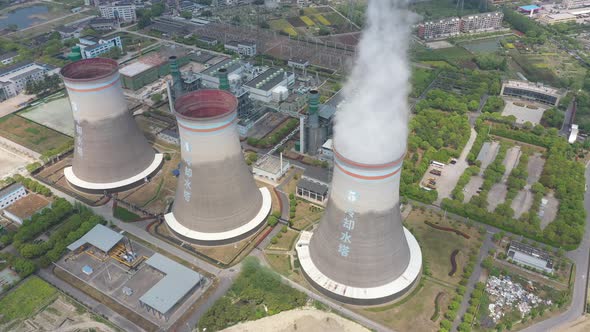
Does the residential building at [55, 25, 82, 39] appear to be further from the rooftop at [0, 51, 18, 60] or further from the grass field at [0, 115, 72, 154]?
the grass field at [0, 115, 72, 154]

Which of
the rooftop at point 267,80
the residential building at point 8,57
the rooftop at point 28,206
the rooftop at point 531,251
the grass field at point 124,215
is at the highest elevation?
the rooftop at point 267,80

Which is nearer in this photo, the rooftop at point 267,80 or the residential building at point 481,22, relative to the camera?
the rooftop at point 267,80

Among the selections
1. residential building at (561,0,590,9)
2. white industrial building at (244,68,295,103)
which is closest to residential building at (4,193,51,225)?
white industrial building at (244,68,295,103)

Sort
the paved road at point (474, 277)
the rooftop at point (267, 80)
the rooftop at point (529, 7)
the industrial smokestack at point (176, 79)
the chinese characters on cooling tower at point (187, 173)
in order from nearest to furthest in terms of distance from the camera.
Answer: the paved road at point (474, 277)
the chinese characters on cooling tower at point (187, 173)
the industrial smokestack at point (176, 79)
the rooftop at point (267, 80)
the rooftop at point (529, 7)

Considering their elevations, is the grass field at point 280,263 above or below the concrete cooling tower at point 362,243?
below

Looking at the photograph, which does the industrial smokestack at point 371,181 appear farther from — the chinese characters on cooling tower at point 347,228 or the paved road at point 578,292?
the paved road at point 578,292

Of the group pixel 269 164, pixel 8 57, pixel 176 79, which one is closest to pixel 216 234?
pixel 269 164

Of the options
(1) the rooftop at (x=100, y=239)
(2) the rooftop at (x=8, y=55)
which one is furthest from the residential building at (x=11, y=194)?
(2) the rooftop at (x=8, y=55)

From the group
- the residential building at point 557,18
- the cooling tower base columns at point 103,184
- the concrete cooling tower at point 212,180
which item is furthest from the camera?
the residential building at point 557,18

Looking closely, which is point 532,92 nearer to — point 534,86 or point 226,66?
point 534,86
